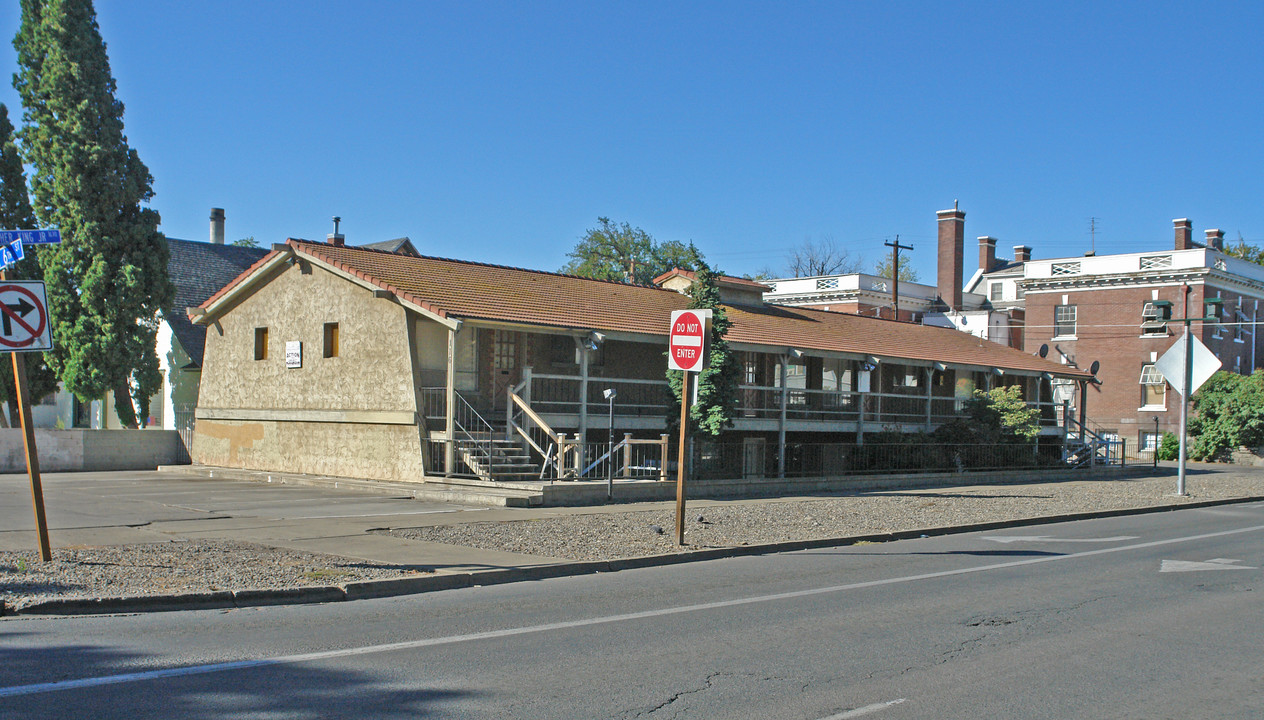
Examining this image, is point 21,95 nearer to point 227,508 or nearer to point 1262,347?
point 227,508

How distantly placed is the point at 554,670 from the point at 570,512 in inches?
408

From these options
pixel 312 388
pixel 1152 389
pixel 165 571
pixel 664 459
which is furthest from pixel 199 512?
pixel 1152 389

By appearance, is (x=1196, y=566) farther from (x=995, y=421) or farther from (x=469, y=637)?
(x=995, y=421)

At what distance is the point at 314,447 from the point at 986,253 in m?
55.7

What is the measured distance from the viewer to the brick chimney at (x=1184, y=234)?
55.2 meters

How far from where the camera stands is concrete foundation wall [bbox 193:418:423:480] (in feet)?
70.6

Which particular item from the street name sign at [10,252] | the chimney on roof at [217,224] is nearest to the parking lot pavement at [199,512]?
the street name sign at [10,252]

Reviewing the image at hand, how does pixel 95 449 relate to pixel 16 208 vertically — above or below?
below

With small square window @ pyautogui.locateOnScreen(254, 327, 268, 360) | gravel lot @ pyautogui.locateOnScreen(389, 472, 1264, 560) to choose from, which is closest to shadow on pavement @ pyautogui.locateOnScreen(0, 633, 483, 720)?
gravel lot @ pyautogui.locateOnScreen(389, 472, 1264, 560)

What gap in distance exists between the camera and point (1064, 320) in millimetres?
52500

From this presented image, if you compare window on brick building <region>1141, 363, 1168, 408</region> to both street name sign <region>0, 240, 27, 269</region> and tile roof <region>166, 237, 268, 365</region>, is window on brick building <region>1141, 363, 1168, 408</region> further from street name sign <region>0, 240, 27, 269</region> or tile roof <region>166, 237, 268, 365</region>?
street name sign <region>0, 240, 27, 269</region>

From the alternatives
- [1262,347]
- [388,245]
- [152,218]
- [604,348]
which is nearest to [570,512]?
[604,348]

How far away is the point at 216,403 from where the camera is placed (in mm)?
27719

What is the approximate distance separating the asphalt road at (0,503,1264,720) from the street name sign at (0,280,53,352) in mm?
3068
